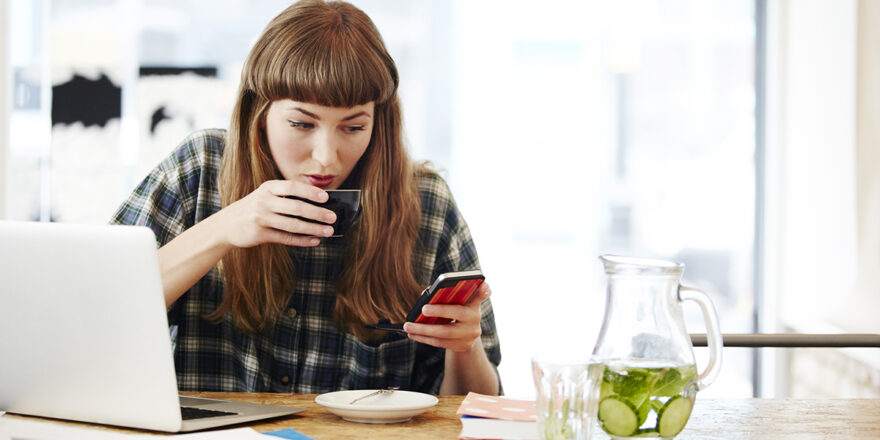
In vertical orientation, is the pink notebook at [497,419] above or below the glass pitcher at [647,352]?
below

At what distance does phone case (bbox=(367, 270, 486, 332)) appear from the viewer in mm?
1253

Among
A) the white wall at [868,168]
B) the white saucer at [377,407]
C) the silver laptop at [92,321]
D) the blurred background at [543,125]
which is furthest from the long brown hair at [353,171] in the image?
the blurred background at [543,125]

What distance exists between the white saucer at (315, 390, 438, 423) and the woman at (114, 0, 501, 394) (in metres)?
0.35

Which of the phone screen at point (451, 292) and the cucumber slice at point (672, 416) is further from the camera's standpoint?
the phone screen at point (451, 292)

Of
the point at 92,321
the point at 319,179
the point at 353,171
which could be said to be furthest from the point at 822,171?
the point at 92,321

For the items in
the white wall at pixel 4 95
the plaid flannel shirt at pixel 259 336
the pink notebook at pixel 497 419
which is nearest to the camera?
the pink notebook at pixel 497 419

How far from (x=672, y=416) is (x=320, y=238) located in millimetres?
818

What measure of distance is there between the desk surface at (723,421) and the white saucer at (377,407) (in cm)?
1

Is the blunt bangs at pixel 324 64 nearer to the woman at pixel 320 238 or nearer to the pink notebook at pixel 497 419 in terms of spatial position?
the woman at pixel 320 238

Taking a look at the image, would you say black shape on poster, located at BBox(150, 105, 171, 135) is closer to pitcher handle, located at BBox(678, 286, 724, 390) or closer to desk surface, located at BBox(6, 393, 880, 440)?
desk surface, located at BBox(6, 393, 880, 440)

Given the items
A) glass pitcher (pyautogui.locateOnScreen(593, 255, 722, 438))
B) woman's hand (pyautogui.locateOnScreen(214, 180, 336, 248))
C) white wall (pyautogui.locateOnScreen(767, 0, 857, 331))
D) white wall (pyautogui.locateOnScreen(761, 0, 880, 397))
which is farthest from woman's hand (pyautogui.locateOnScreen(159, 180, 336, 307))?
white wall (pyautogui.locateOnScreen(767, 0, 857, 331))

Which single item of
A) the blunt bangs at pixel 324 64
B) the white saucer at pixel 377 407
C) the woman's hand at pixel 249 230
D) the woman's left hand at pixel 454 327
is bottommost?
the white saucer at pixel 377 407

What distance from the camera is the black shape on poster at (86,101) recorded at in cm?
393

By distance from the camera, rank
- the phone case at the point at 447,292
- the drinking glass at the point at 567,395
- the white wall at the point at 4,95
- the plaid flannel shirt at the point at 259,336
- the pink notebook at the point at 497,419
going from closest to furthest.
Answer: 1. the drinking glass at the point at 567,395
2. the pink notebook at the point at 497,419
3. the phone case at the point at 447,292
4. the plaid flannel shirt at the point at 259,336
5. the white wall at the point at 4,95
